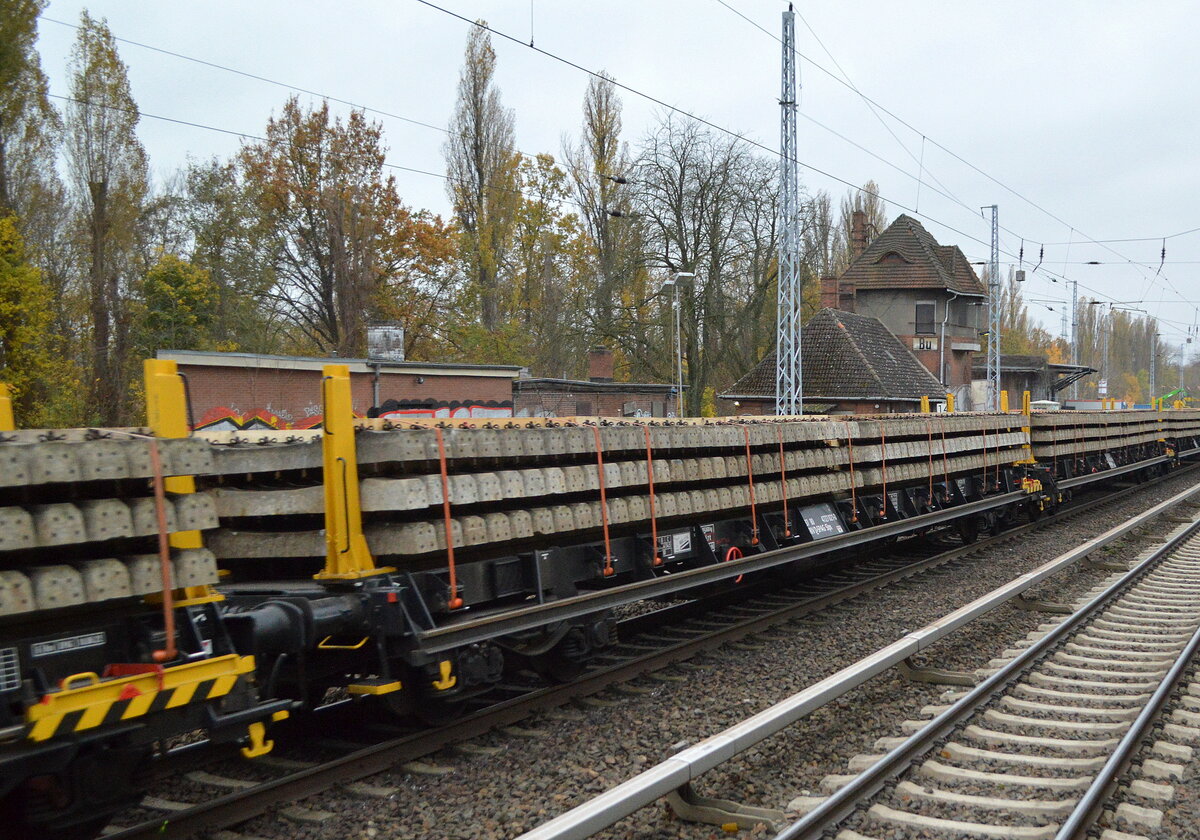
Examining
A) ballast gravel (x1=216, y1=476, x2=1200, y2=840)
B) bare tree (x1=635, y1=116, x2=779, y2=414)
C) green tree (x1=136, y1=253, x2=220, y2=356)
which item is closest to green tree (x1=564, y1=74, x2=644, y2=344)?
bare tree (x1=635, y1=116, x2=779, y2=414)

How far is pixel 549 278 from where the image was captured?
1722 inches

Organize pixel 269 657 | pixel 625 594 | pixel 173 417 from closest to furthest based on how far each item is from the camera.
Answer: pixel 173 417, pixel 269 657, pixel 625 594

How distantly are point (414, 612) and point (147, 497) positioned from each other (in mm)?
1935

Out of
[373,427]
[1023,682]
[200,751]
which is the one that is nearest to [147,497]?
[373,427]

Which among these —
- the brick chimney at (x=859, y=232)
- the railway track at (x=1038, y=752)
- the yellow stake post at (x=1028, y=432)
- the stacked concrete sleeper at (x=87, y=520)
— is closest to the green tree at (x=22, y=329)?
the stacked concrete sleeper at (x=87, y=520)

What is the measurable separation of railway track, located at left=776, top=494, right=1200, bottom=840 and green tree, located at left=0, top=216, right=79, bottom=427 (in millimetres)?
23079

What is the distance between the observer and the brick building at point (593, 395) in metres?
33.7

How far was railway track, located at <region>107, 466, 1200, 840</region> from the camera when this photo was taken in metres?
5.09

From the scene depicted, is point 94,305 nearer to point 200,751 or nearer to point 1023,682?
point 200,751

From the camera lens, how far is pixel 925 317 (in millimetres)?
48750

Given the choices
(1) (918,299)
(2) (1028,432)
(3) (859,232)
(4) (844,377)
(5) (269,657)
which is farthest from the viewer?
(3) (859,232)

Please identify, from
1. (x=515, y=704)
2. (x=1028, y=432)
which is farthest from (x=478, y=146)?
(x=515, y=704)

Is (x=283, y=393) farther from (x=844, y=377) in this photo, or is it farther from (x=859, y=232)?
(x=859, y=232)

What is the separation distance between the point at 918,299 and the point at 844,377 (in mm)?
14121
